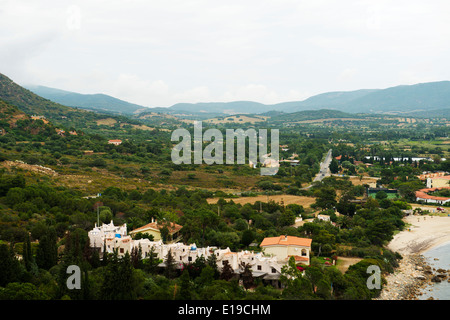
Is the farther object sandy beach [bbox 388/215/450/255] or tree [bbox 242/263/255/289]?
sandy beach [bbox 388/215/450/255]

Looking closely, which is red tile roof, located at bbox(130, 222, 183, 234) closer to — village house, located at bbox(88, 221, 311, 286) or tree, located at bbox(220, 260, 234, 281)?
village house, located at bbox(88, 221, 311, 286)

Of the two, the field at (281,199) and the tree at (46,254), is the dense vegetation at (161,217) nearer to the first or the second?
the tree at (46,254)

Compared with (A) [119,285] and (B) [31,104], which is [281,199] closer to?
(A) [119,285]

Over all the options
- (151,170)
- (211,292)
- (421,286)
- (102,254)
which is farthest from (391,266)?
(151,170)

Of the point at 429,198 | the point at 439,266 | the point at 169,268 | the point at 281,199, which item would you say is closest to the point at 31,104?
the point at 281,199

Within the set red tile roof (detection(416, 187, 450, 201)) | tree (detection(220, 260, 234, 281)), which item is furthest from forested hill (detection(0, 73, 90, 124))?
tree (detection(220, 260, 234, 281))

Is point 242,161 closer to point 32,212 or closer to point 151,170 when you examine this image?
point 151,170
